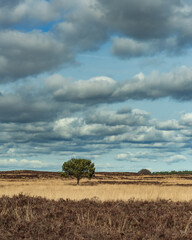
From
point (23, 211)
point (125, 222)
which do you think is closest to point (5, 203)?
point (23, 211)

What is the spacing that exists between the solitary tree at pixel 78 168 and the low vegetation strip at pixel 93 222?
40005 mm

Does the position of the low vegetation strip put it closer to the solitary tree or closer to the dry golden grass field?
the dry golden grass field

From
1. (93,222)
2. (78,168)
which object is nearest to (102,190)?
(93,222)

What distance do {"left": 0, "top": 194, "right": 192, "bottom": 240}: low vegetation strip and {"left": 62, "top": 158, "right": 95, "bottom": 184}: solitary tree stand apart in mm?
40005

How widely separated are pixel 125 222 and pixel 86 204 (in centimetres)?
346

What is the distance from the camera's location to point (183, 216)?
10297mm

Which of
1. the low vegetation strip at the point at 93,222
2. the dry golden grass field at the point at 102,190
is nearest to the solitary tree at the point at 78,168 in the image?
the dry golden grass field at the point at 102,190

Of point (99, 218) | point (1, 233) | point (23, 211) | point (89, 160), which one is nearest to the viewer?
point (1, 233)

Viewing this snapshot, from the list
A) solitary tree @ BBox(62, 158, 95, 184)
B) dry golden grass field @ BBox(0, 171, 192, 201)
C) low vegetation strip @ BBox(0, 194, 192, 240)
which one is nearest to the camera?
low vegetation strip @ BBox(0, 194, 192, 240)

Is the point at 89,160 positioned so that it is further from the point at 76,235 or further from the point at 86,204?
the point at 76,235

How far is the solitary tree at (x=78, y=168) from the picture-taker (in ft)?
173

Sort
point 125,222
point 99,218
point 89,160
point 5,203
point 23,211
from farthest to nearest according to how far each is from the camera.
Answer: point 89,160, point 5,203, point 23,211, point 99,218, point 125,222

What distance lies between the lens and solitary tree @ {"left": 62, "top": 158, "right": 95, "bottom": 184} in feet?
173

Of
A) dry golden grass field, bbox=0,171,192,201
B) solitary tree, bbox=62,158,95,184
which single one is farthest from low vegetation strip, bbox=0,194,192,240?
solitary tree, bbox=62,158,95,184
